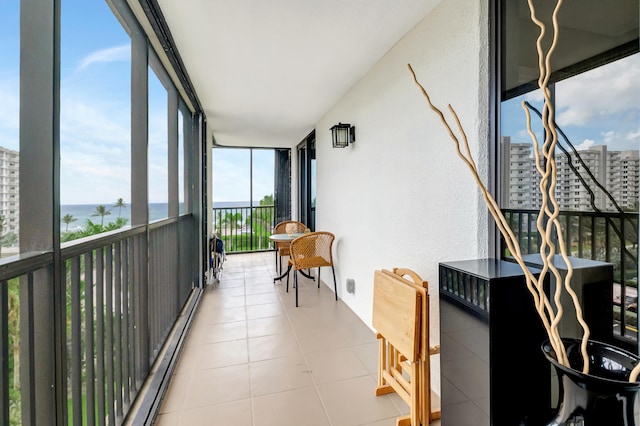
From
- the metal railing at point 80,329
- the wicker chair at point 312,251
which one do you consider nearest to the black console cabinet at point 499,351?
the metal railing at point 80,329

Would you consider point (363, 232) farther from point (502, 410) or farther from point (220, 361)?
point (502, 410)

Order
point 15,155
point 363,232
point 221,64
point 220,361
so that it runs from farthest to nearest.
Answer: point 363,232
point 221,64
point 220,361
point 15,155

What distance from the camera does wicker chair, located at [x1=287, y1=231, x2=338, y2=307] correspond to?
3.76m

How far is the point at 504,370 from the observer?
48.6 inches

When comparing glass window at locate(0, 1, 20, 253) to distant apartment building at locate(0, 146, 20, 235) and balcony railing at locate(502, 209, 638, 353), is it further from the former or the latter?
balcony railing at locate(502, 209, 638, 353)

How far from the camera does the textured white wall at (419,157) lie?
65.6 inches

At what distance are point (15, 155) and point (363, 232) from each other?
8.66 ft

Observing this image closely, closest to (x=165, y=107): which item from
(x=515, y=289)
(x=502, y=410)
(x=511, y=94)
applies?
(x=511, y=94)

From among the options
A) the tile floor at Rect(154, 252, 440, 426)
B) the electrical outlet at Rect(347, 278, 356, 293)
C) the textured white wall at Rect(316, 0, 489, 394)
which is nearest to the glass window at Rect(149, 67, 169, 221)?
the tile floor at Rect(154, 252, 440, 426)

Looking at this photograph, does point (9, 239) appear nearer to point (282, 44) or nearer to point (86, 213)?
point (86, 213)

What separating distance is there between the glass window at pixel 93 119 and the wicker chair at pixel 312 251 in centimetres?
209

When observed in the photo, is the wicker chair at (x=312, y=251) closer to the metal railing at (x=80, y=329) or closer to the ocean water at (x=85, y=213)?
the metal railing at (x=80, y=329)

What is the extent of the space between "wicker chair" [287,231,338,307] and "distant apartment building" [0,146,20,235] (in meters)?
2.86

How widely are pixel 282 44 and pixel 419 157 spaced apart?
137 cm
